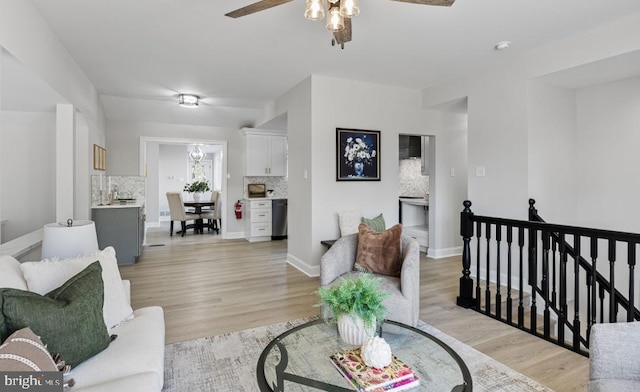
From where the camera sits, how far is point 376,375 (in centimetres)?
129

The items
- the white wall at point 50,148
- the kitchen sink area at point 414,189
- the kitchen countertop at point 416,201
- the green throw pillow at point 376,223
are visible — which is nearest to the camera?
the white wall at point 50,148

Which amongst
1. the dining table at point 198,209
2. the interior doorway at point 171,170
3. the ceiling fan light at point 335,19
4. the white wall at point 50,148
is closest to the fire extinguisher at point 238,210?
the interior doorway at point 171,170

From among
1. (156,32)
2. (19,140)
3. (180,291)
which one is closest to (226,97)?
(156,32)

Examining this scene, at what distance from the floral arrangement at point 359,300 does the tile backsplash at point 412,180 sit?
488 centimetres

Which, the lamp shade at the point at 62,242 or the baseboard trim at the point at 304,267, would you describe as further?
the baseboard trim at the point at 304,267

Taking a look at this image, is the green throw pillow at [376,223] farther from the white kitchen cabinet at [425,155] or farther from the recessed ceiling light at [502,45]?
the recessed ceiling light at [502,45]

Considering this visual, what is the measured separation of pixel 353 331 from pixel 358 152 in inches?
124

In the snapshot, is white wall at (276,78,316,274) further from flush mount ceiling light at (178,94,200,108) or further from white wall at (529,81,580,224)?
white wall at (529,81,580,224)

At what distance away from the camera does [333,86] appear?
4.25m

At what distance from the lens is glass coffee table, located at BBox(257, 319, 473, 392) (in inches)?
51.2

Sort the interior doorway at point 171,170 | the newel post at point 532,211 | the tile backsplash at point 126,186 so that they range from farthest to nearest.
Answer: the interior doorway at point 171,170 → the tile backsplash at point 126,186 → the newel post at point 532,211

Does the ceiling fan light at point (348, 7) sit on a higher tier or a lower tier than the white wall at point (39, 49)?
lower

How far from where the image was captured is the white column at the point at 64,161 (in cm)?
332

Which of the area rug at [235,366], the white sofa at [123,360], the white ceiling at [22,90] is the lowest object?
the area rug at [235,366]
